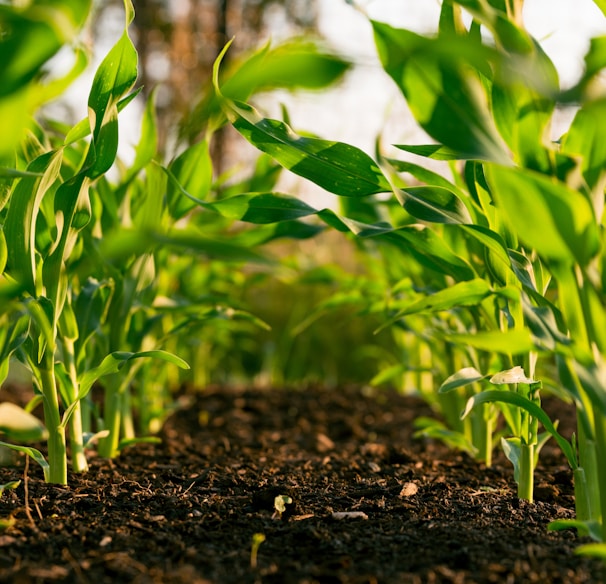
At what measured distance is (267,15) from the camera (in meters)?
9.78

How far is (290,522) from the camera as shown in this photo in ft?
4.10

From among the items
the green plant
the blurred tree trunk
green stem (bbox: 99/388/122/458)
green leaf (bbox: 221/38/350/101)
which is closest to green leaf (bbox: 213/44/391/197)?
the green plant

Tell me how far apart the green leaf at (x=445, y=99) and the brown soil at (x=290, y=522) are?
666mm

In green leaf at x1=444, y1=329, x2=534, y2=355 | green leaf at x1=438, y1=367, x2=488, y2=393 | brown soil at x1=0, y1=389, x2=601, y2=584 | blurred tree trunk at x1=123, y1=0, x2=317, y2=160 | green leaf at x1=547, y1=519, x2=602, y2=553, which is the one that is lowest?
brown soil at x1=0, y1=389, x2=601, y2=584

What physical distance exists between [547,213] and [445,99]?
25 centimetres

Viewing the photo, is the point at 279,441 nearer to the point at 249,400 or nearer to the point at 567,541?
the point at 249,400

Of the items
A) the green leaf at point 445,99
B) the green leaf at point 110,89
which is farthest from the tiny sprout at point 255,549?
the green leaf at point 110,89

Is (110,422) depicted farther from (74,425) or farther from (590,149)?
(590,149)

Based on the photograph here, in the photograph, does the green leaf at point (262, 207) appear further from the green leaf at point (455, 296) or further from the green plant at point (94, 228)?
the green leaf at point (455, 296)

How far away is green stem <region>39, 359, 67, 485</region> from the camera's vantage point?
1399 millimetres

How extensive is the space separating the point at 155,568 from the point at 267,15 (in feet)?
32.7

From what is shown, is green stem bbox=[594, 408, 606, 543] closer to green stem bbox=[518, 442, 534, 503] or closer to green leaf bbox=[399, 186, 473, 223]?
green stem bbox=[518, 442, 534, 503]

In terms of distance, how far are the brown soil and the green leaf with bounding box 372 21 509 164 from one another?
0.67m

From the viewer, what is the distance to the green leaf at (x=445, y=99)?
0.98 m
